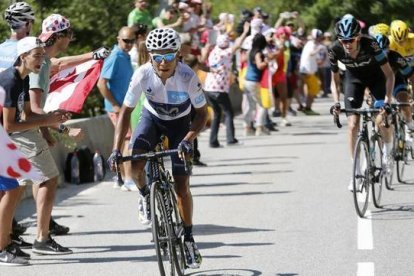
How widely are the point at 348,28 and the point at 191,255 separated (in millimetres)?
3894

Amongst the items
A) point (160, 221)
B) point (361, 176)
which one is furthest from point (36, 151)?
point (361, 176)

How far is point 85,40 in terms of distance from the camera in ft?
69.6

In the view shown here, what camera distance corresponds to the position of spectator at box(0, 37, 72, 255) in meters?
9.52

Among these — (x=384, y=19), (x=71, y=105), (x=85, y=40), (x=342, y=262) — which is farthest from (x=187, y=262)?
(x=384, y=19)

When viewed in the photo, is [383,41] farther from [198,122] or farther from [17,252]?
[17,252]

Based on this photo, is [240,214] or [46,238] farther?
[240,214]

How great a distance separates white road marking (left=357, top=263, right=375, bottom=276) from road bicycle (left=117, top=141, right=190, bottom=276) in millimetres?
1314

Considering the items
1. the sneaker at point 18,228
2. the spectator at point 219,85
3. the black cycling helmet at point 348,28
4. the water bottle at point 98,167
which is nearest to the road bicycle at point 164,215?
the sneaker at point 18,228

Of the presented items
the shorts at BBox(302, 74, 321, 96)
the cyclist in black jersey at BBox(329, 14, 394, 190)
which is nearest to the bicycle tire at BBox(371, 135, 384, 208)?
the cyclist in black jersey at BBox(329, 14, 394, 190)

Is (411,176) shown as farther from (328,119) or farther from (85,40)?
(328,119)

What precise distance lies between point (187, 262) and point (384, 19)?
32.8m

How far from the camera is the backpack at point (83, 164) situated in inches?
600

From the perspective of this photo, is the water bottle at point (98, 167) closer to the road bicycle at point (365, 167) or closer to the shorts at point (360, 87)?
the shorts at point (360, 87)

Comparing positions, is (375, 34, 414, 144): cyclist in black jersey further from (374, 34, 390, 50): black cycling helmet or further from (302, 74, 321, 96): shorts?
(302, 74, 321, 96): shorts
